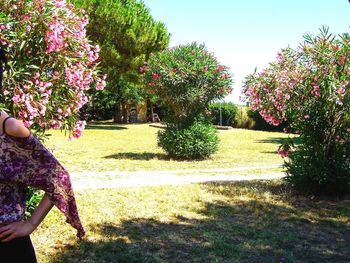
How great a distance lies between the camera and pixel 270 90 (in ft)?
31.1

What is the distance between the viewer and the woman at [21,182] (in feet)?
6.58

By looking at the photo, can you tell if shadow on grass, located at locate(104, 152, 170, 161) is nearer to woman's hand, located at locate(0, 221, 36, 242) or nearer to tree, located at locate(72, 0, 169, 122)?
woman's hand, located at locate(0, 221, 36, 242)

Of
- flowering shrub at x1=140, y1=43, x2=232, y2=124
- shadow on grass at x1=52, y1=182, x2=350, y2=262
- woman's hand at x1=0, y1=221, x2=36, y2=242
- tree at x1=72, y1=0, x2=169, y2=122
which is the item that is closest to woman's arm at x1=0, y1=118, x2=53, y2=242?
woman's hand at x1=0, y1=221, x2=36, y2=242

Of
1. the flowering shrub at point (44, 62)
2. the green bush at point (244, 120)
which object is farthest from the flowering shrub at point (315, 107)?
the green bush at point (244, 120)

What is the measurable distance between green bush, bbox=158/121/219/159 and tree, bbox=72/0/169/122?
57.5 feet

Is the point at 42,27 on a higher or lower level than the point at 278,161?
higher

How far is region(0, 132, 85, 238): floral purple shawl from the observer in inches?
79.2

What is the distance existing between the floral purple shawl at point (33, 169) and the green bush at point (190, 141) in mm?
13278

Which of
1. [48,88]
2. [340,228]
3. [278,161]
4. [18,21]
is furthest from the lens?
[278,161]

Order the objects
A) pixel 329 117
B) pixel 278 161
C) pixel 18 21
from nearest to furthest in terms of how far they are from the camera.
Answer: pixel 18 21 < pixel 329 117 < pixel 278 161

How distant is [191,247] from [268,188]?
15.0 feet

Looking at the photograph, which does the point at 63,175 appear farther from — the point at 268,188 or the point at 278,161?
the point at 278,161

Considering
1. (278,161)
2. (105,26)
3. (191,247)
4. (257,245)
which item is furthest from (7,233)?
(105,26)

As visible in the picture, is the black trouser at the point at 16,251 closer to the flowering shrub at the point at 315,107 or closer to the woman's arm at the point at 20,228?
the woman's arm at the point at 20,228
